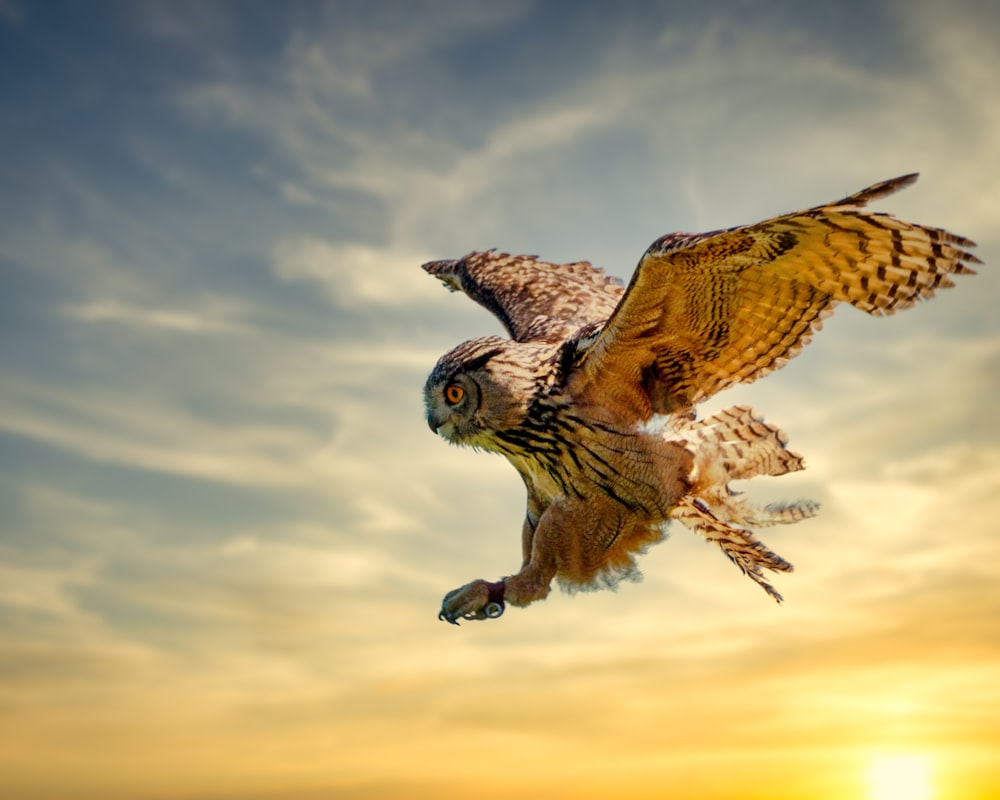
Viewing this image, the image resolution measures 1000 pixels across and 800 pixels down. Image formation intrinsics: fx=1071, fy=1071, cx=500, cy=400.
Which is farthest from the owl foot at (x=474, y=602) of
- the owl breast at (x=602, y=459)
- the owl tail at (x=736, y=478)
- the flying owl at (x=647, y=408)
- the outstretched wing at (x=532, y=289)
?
the outstretched wing at (x=532, y=289)

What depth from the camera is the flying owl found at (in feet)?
15.5

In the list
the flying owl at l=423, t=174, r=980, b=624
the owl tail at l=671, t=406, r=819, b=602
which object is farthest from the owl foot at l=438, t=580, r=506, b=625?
the owl tail at l=671, t=406, r=819, b=602

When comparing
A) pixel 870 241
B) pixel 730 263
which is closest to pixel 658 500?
pixel 730 263

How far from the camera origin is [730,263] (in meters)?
4.66

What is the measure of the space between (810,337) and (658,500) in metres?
1.10

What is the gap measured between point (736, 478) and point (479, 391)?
143 cm

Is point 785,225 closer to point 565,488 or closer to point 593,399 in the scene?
point 593,399

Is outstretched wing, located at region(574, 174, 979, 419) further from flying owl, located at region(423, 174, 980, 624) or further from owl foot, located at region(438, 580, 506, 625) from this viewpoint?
owl foot, located at region(438, 580, 506, 625)

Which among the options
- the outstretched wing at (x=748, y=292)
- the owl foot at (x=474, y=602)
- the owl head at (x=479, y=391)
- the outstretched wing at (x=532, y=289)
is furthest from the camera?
the outstretched wing at (x=532, y=289)

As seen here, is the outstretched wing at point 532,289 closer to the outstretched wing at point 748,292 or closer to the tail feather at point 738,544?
the outstretched wing at point 748,292

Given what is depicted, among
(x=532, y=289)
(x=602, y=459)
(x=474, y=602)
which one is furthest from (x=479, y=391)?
(x=532, y=289)

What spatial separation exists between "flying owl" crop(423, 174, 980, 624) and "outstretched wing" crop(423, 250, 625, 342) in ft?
3.51

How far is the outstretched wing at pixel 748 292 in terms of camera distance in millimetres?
4418

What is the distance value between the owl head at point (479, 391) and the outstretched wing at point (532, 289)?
100 centimetres
